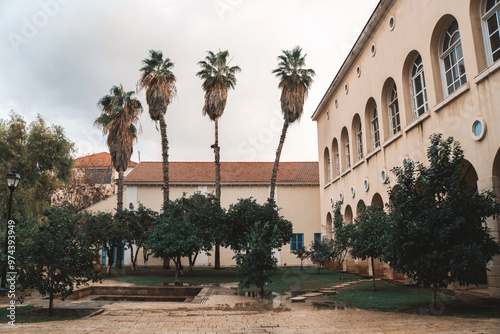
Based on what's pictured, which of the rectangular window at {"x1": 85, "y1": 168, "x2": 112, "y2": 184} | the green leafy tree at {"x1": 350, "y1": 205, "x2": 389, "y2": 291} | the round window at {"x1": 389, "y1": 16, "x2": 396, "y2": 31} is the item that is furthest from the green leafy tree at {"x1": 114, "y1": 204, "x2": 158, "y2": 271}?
the round window at {"x1": 389, "y1": 16, "x2": 396, "y2": 31}

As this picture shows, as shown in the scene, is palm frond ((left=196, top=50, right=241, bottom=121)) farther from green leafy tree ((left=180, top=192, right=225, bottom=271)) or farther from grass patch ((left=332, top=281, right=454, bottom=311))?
grass patch ((left=332, top=281, right=454, bottom=311))

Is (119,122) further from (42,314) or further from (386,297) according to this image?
(386,297)

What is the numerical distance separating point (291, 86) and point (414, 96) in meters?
12.6

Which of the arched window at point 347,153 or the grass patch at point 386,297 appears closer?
the grass patch at point 386,297

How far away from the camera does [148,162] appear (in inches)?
1425

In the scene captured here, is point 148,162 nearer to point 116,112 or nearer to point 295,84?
point 116,112

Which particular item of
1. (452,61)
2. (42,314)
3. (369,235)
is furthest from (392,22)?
(42,314)

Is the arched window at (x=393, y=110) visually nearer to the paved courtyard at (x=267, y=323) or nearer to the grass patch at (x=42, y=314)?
the paved courtyard at (x=267, y=323)

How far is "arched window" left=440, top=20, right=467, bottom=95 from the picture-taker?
11.7m

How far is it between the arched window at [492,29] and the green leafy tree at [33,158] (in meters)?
21.3

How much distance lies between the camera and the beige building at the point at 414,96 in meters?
10.1

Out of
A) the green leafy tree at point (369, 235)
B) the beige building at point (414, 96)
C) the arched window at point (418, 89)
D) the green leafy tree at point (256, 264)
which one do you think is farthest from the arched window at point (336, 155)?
the green leafy tree at point (256, 264)

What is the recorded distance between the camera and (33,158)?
2141 cm

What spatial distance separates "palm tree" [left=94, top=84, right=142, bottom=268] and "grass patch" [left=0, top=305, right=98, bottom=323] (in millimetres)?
15532
